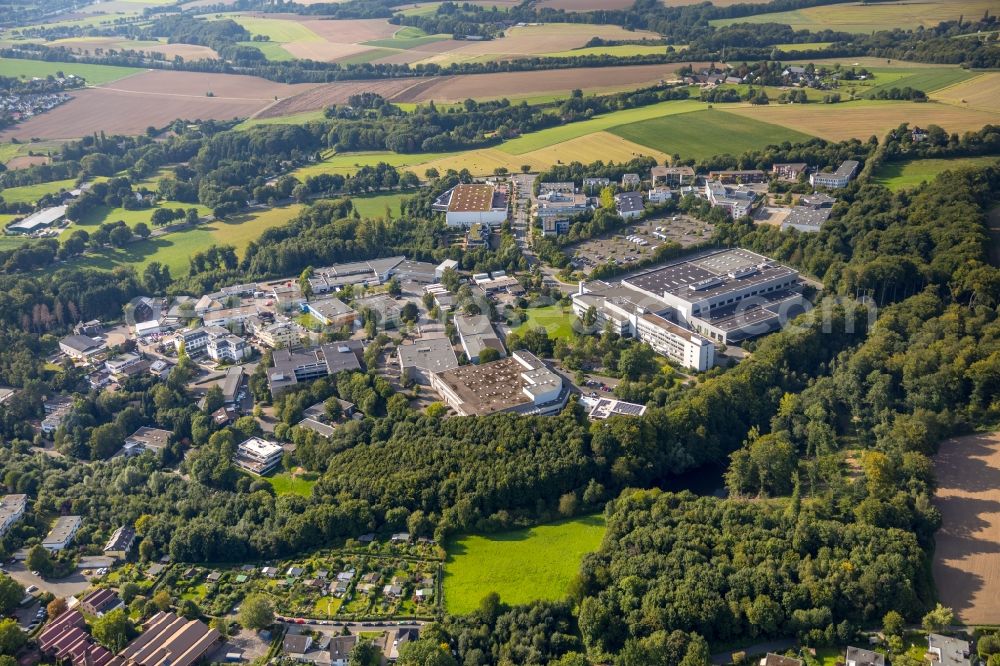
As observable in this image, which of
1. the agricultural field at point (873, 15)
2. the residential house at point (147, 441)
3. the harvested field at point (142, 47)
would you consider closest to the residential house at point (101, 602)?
the residential house at point (147, 441)

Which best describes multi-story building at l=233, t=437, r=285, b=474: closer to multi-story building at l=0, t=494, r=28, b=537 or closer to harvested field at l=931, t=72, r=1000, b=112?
multi-story building at l=0, t=494, r=28, b=537

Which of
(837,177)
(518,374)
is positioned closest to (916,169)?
(837,177)

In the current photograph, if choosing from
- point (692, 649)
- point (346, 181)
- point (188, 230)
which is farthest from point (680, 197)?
point (692, 649)

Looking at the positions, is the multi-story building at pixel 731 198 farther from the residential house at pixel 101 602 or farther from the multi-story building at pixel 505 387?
the residential house at pixel 101 602

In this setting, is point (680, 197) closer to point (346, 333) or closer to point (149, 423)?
point (346, 333)

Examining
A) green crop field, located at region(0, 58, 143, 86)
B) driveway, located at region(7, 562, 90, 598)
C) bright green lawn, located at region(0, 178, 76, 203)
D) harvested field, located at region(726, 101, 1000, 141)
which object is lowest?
driveway, located at region(7, 562, 90, 598)

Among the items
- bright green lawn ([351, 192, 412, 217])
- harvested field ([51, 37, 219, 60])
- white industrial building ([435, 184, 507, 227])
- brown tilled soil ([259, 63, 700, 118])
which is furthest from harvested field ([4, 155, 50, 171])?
white industrial building ([435, 184, 507, 227])

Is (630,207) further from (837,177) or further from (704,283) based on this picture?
(837,177)
